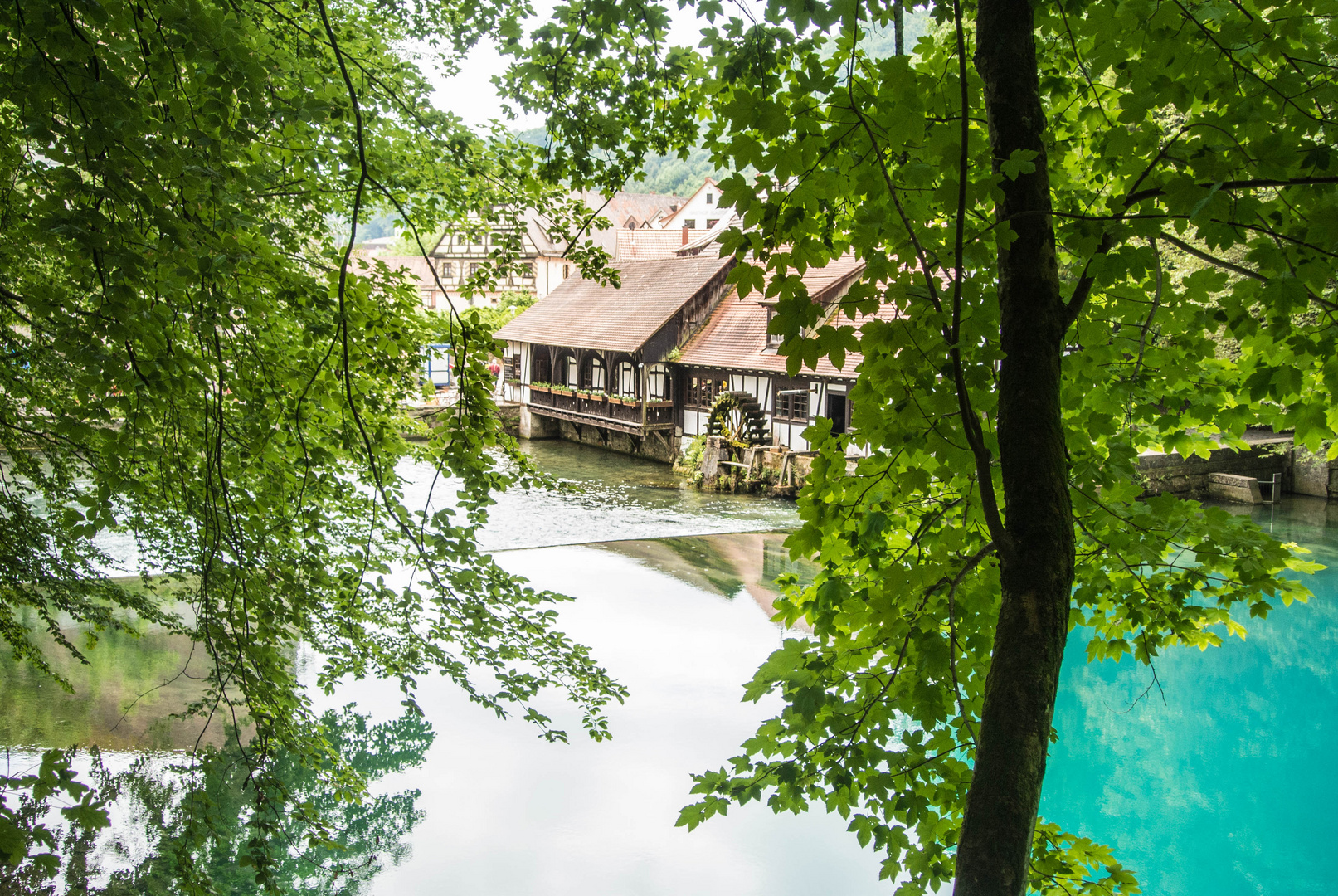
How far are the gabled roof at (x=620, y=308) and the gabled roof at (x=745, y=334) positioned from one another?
99 centimetres

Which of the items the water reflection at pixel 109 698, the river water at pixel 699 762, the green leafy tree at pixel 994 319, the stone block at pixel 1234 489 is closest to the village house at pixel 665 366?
the stone block at pixel 1234 489

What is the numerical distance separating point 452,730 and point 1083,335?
6904 millimetres

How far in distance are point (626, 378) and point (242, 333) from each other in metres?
21.3

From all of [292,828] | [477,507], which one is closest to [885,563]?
[477,507]

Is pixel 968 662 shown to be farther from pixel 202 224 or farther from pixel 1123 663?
pixel 1123 663

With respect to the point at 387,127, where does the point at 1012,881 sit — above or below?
below

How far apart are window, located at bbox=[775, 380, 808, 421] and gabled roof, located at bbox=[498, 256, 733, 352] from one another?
3973 mm

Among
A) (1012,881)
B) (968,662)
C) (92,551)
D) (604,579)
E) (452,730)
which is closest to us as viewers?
(1012,881)

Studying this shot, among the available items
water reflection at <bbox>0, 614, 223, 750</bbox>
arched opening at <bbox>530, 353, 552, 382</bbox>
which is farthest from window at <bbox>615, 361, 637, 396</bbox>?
water reflection at <bbox>0, 614, 223, 750</bbox>

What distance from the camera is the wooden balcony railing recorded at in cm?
2302

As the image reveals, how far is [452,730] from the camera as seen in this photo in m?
8.00

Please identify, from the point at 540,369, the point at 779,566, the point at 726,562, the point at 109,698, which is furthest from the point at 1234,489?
the point at 540,369

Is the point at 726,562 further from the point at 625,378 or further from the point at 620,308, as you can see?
the point at 620,308

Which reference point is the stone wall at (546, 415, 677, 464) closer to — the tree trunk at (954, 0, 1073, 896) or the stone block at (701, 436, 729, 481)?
the stone block at (701, 436, 729, 481)
